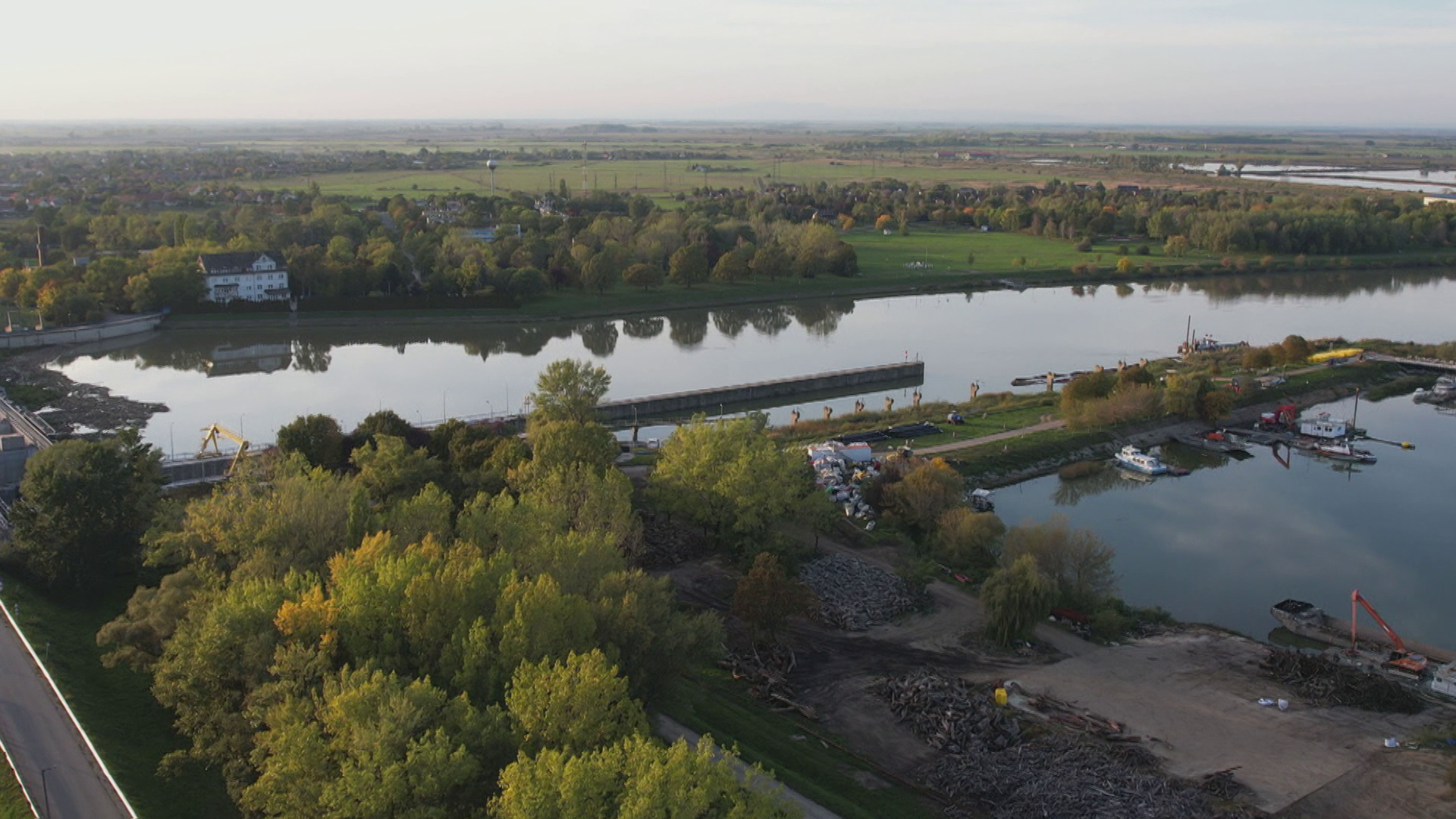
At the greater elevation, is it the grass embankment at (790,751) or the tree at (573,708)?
the tree at (573,708)

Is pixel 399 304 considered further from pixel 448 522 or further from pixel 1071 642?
pixel 1071 642

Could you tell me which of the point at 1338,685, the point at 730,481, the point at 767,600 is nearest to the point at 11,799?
the point at 767,600

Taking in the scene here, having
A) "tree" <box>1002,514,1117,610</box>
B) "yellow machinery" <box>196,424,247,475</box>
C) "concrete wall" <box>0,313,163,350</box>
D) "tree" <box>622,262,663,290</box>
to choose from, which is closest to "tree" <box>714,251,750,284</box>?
"tree" <box>622,262,663,290</box>

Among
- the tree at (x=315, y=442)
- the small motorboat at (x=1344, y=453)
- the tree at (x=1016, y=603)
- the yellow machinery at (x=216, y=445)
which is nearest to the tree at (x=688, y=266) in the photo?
the yellow machinery at (x=216, y=445)

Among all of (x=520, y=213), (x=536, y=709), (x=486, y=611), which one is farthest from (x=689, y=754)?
(x=520, y=213)

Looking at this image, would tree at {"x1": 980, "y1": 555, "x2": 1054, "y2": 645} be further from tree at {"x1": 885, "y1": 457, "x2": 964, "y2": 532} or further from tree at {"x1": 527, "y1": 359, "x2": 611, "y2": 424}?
tree at {"x1": 527, "y1": 359, "x2": 611, "y2": 424}

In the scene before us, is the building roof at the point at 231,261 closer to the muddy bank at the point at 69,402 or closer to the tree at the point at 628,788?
the muddy bank at the point at 69,402

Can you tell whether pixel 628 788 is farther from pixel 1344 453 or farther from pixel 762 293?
pixel 762 293
